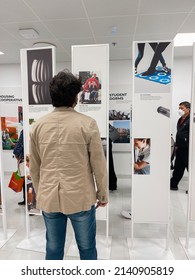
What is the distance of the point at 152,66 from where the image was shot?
228cm

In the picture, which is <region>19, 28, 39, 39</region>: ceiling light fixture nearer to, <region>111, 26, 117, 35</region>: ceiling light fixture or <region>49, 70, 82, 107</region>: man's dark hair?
<region>111, 26, 117, 35</region>: ceiling light fixture

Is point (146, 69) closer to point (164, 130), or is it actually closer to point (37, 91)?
point (164, 130)

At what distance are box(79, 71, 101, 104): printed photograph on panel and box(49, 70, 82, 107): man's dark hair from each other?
0.92 metres

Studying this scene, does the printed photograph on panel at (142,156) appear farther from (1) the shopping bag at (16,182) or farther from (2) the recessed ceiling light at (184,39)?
(2) the recessed ceiling light at (184,39)

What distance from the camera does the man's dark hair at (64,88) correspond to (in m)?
1.41

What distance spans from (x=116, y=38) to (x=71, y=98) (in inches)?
126

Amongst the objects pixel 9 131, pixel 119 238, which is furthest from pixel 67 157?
pixel 9 131

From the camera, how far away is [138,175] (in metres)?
2.45

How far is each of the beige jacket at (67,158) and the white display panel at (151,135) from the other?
1003mm

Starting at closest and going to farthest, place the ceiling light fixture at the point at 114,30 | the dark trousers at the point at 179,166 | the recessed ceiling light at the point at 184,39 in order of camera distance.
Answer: the ceiling light fixture at the point at 114,30 → the recessed ceiling light at the point at 184,39 → the dark trousers at the point at 179,166

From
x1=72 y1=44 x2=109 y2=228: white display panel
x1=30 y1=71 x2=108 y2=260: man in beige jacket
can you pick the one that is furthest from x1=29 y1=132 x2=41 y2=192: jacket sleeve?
x1=72 y1=44 x2=109 y2=228: white display panel

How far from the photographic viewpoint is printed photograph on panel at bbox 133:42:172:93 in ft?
7.37

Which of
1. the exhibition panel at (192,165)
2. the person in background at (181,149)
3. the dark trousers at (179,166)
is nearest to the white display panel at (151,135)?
the exhibition panel at (192,165)

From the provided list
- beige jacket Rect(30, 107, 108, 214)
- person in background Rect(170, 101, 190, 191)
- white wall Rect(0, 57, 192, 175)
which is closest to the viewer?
beige jacket Rect(30, 107, 108, 214)
